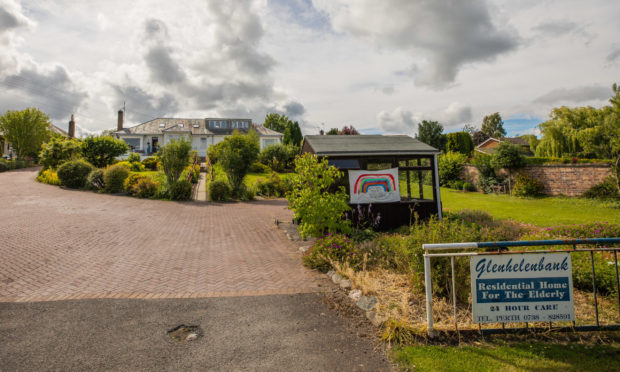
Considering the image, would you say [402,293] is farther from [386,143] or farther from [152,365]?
[386,143]

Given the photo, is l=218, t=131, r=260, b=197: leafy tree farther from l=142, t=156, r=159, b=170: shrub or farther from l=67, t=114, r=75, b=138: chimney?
l=67, t=114, r=75, b=138: chimney

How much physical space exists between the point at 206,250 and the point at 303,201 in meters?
3.37

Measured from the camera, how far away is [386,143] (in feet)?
41.4

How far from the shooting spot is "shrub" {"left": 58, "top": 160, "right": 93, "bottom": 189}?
20141 mm

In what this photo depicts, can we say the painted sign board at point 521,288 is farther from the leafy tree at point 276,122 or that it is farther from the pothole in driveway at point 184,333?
the leafy tree at point 276,122

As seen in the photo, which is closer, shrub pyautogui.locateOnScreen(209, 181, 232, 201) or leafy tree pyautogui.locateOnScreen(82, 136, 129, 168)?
shrub pyautogui.locateOnScreen(209, 181, 232, 201)

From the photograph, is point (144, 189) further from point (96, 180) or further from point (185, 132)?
point (185, 132)

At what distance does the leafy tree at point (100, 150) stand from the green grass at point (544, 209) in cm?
2522

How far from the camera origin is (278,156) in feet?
111

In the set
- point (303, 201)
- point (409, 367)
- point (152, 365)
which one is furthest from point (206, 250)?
point (409, 367)

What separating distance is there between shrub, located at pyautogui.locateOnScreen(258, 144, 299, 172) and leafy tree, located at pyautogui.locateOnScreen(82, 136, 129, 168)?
1365cm

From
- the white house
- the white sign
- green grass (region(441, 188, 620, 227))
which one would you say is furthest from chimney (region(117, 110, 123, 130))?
the white sign

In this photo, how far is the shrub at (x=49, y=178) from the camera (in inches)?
829

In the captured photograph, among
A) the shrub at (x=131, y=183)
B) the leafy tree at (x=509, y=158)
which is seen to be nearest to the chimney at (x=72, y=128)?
the shrub at (x=131, y=183)
